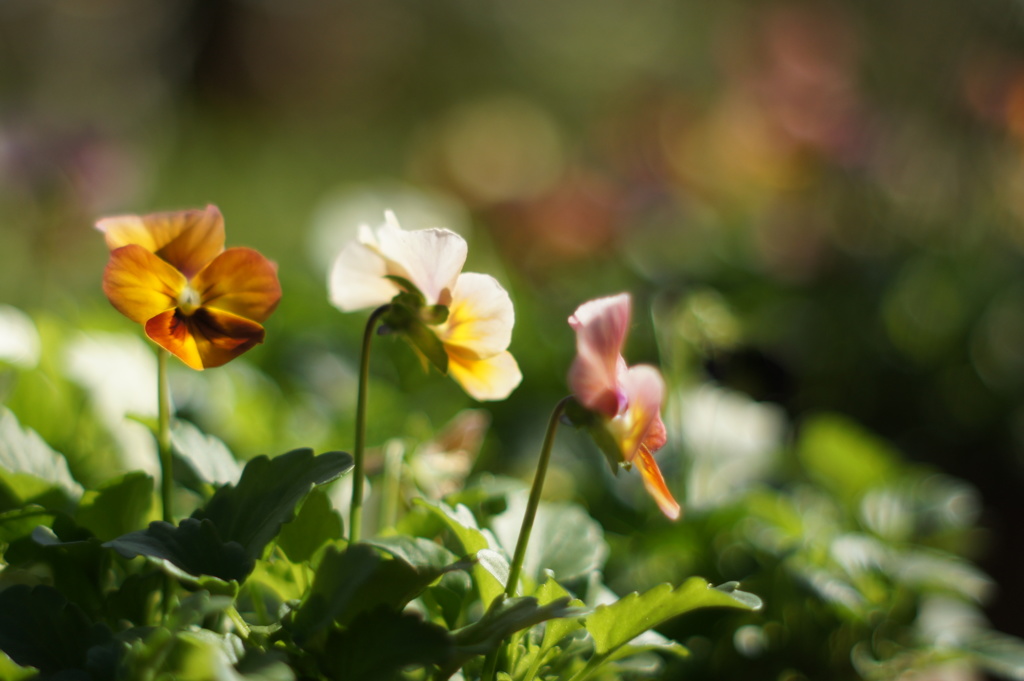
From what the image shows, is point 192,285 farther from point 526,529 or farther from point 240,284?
point 526,529

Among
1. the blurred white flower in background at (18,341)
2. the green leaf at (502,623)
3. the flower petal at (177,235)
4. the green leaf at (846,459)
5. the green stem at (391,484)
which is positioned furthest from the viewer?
the green leaf at (846,459)

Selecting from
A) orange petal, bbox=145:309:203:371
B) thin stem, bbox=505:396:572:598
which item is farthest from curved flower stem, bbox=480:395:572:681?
orange petal, bbox=145:309:203:371

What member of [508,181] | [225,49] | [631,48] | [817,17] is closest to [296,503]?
[508,181]

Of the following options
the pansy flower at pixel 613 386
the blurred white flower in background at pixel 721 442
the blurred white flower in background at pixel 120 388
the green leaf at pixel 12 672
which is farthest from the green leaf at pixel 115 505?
the blurred white flower in background at pixel 721 442

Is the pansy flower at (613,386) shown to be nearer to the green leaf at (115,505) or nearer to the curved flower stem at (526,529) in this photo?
the curved flower stem at (526,529)

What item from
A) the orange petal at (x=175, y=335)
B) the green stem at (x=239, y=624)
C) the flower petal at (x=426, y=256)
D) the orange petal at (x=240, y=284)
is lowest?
the green stem at (x=239, y=624)

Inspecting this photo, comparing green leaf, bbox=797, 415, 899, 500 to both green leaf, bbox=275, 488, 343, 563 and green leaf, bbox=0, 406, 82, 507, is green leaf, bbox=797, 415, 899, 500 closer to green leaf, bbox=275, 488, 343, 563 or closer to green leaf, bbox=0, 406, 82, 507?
green leaf, bbox=275, 488, 343, 563

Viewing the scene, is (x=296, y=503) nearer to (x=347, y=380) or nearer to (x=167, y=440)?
(x=167, y=440)
